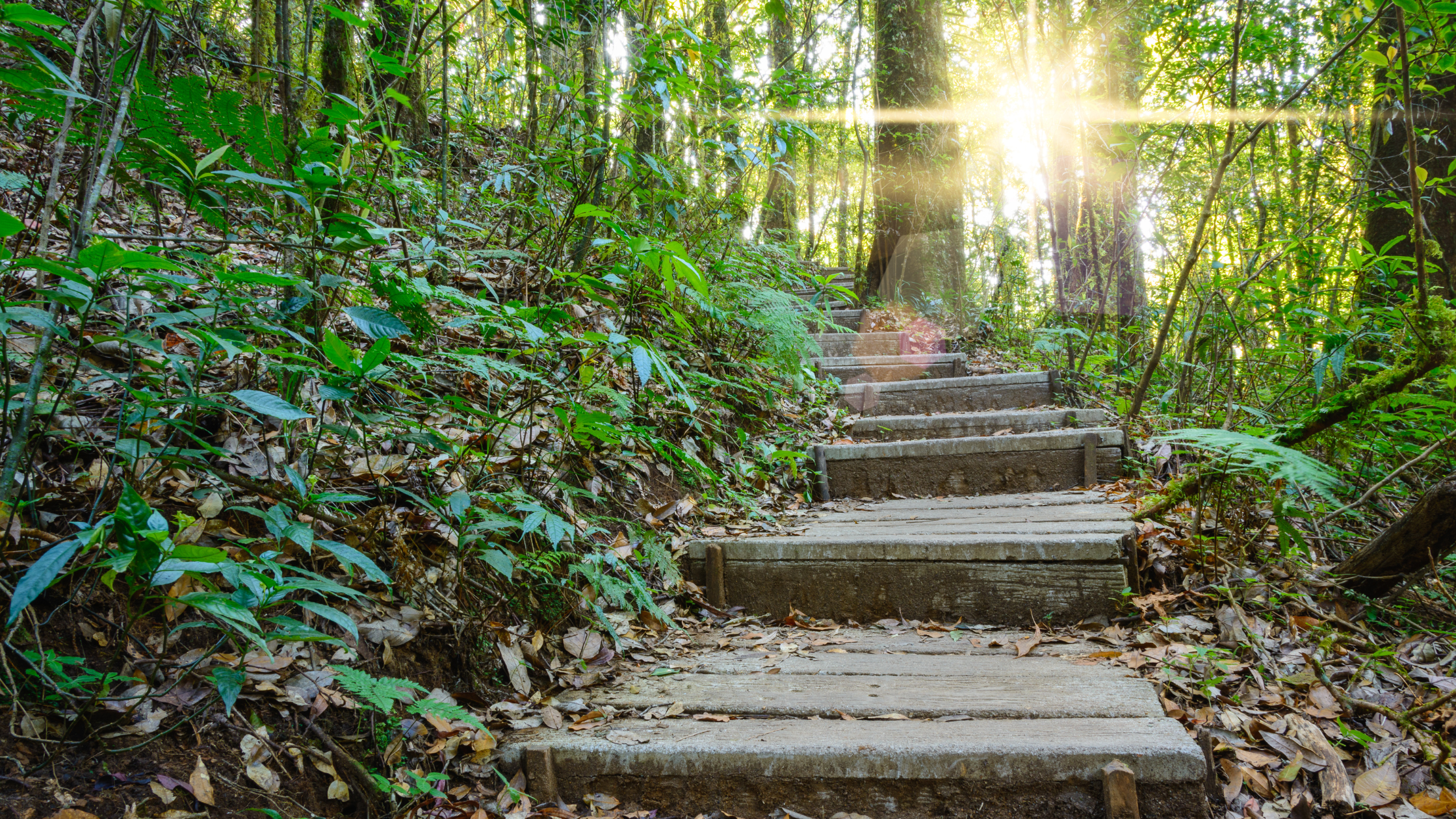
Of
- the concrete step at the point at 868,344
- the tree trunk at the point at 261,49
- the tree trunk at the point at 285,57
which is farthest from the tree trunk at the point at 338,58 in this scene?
the concrete step at the point at 868,344

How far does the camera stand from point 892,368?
196 inches


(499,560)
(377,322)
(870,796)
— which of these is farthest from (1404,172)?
(377,322)

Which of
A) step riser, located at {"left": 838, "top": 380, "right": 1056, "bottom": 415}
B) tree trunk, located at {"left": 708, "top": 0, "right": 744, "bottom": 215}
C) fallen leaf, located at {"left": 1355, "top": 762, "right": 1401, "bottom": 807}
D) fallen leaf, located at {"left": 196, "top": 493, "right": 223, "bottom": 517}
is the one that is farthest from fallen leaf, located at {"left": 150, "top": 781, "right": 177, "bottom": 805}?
step riser, located at {"left": 838, "top": 380, "right": 1056, "bottom": 415}

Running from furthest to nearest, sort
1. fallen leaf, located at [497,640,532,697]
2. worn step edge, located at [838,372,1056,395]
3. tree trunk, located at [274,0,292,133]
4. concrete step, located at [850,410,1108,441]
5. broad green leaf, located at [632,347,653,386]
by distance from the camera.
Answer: worn step edge, located at [838,372,1056,395]
concrete step, located at [850,410,1108,441]
tree trunk, located at [274,0,292,133]
fallen leaf, located at [497,640,532,697]
broad green leaf, located at [632,347,653,386]

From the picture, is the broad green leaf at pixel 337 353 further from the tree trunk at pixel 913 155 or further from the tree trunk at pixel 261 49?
the tree trunk at pixel 913 155

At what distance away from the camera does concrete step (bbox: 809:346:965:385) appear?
4980 millimetres

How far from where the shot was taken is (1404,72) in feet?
7.44

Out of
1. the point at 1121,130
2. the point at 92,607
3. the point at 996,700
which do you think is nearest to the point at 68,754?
the point at 92,607

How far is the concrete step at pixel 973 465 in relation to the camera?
3.26 m

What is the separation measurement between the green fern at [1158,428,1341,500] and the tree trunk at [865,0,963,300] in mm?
4900

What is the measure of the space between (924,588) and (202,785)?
1.90 m

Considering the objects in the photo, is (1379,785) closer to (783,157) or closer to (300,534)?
(300,534)

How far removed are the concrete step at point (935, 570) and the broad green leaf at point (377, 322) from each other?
1.38m

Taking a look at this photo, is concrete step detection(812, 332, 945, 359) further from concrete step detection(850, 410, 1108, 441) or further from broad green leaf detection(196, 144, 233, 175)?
broad green leaf detection(196, 144, 233, 175)
